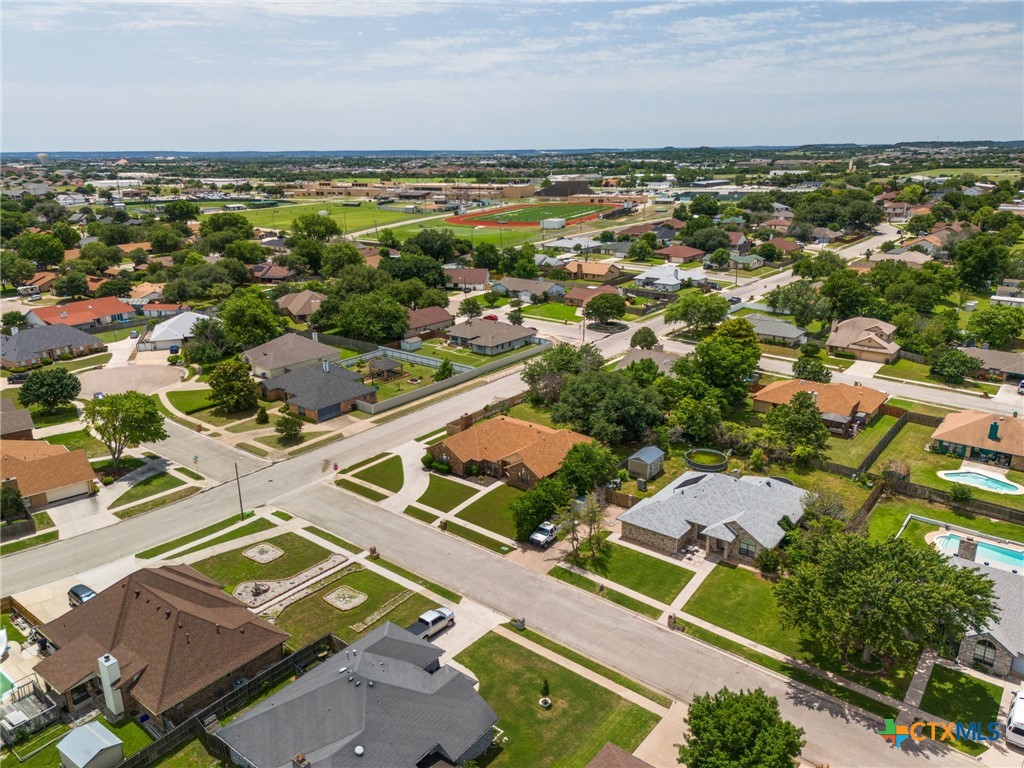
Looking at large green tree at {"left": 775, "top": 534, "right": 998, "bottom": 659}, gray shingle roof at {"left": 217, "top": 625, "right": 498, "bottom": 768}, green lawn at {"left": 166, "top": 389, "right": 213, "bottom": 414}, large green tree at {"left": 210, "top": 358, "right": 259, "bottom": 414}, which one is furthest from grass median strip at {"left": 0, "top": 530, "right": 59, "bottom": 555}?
large green tree at {"left": 775, "top": 534, "right": 998, "bottom": 659}

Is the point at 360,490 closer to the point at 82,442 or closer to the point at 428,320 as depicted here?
the point at 82,442

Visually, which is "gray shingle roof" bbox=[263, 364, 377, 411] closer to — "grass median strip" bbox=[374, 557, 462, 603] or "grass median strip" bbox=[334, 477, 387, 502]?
"grass median strip" bbox=[334, 477, 387, 502]

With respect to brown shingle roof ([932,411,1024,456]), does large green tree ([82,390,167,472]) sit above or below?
above

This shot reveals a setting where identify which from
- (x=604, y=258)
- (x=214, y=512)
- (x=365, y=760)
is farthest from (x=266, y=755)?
(x=604, y=258)

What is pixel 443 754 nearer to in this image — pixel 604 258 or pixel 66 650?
pixel 66 650

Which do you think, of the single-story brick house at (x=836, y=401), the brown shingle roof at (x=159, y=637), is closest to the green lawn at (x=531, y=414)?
the single-story brick house at (x=836, y=401)

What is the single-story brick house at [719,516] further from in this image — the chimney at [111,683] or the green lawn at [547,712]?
the chimney at [111,683]
